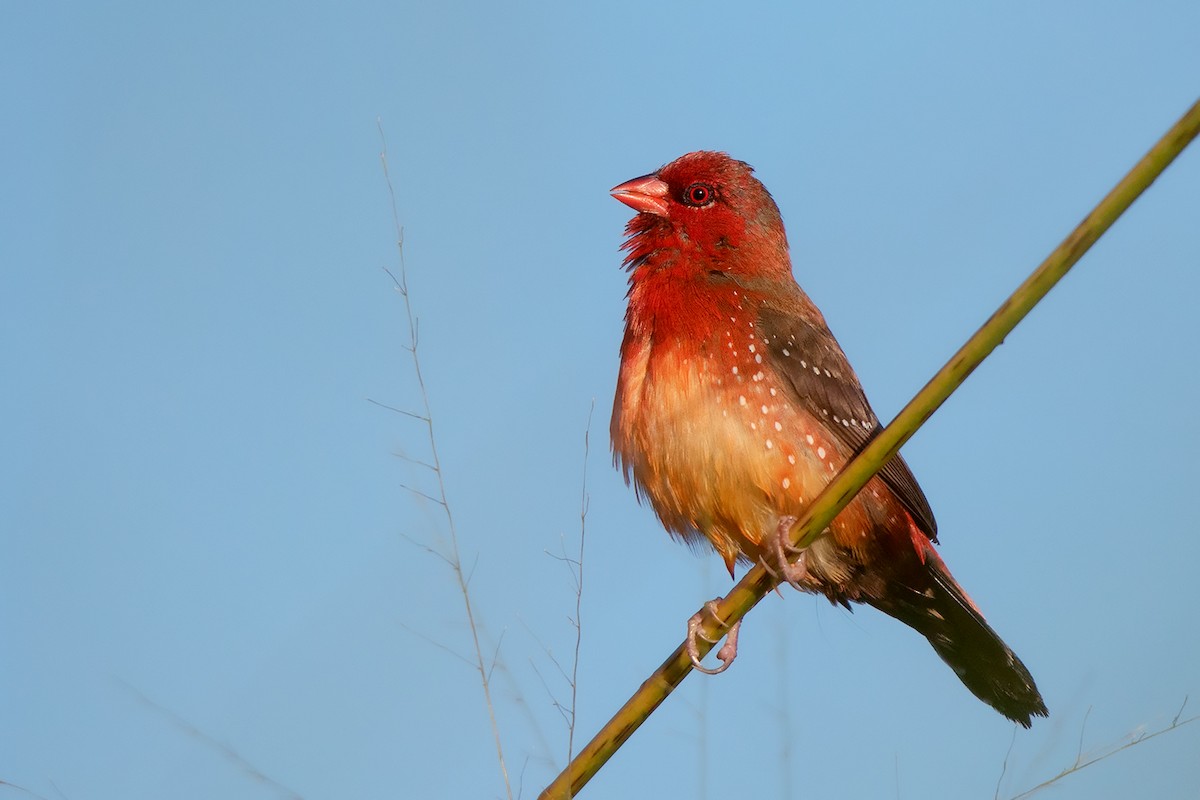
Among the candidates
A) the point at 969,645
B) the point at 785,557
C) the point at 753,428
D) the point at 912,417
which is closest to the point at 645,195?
the point at 753,428

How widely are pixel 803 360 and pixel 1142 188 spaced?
6.75 ft

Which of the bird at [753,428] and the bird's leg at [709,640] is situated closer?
the bird's leg at [709,640]

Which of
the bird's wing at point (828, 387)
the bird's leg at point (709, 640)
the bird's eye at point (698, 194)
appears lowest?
the bird's leg at point (709, 640)

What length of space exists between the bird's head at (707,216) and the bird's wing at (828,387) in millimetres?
299

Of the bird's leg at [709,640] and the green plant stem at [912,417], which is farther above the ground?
the green plant stem at [912,417]

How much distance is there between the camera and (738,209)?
3.97 m

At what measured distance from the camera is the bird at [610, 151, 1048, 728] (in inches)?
129

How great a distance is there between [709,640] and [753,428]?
773mm

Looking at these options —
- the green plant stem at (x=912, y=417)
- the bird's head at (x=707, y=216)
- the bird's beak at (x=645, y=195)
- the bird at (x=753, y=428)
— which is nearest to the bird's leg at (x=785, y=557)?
the bird at (x=753, y=428)

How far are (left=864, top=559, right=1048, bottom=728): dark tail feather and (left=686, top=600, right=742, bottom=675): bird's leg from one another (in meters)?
0.58

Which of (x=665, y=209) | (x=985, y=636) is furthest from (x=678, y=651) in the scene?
(x=665, y=209)

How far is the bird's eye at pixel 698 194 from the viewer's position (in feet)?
13.0

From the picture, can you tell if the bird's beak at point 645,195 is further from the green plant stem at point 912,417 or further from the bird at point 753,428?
the green plant stem at point 912,417

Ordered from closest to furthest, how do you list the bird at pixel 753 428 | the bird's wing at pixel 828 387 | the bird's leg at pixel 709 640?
the bird's leg at pixel 709 640 → the bird at pixel 753 428 → the bird's wing at pixel 828 387
